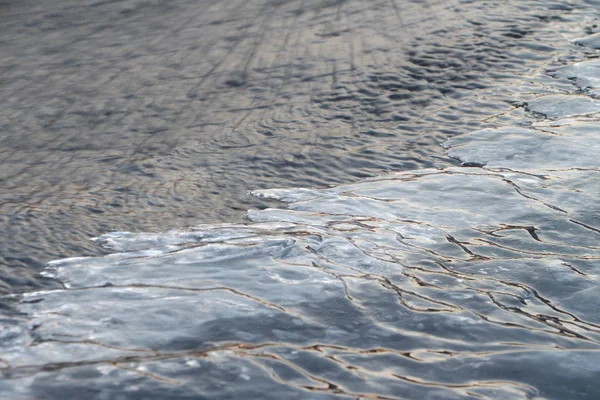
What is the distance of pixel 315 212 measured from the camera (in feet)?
7.16

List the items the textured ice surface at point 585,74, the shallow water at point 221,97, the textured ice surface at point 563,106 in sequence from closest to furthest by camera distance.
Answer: the shallow water at point 221,97 → the textured ice surface at point 563,106 → the textured ice surface at point 585,74

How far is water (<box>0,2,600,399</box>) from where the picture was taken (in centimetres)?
150

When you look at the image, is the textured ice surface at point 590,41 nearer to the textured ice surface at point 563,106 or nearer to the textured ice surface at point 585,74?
the textured ice surface at point 585,74

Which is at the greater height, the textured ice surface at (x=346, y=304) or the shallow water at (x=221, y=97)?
the shallow water at (x=221, y=97)

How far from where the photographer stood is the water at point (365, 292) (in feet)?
4.94

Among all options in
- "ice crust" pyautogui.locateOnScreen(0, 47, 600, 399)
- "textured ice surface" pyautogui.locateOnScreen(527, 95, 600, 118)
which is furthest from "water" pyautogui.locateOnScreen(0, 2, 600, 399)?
"textured ice surface" pyautogui.locateOnScreen(527, 95, 600, 118)

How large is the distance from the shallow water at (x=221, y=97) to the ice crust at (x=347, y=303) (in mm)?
150

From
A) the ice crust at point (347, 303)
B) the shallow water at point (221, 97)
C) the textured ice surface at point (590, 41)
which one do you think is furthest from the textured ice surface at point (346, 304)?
the textured ice surface at point (590, 41)

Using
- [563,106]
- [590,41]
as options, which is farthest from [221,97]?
[590,41]

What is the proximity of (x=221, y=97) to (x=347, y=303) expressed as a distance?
133cm

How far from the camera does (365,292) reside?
1781 mm

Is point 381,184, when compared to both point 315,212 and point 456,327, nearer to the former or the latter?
point 315,212

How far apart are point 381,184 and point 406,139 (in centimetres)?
33

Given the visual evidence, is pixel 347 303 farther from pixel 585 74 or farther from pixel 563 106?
pixel 585 74
